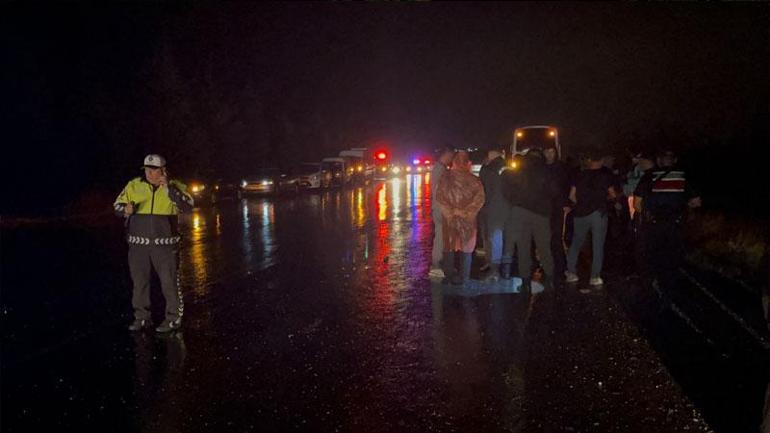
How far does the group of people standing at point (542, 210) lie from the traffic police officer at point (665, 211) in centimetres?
1

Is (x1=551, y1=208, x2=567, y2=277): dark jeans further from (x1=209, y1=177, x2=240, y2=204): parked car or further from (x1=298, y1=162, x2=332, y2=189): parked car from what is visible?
(x1=298, y1=162, x2=332, y2=189): parked car

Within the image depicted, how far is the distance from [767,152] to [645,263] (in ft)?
46.2

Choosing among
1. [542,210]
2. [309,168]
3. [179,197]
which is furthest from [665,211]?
[309,168]

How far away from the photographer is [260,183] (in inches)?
1158

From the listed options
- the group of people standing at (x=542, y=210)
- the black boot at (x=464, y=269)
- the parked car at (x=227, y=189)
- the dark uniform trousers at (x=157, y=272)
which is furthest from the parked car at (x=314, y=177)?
the dark uniform trousers at (x=157, y=272)

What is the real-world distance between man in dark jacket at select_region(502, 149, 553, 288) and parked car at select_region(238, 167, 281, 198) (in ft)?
71.2

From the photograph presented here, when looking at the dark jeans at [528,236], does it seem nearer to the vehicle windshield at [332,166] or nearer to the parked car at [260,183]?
the parked car at [260,183]

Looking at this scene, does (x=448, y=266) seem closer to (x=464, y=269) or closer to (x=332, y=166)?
(x=464, y=269)

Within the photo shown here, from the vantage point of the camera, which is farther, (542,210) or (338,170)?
(338,170)

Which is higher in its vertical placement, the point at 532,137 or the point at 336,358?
the point at 532,137

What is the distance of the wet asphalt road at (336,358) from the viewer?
15.9ft

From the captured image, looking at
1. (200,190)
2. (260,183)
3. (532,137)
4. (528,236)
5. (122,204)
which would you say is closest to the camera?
(122,204)

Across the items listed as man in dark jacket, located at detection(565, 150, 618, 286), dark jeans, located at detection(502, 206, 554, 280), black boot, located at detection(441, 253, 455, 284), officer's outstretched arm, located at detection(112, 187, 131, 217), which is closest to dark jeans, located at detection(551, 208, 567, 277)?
man in dark jacket, located at detection(565, 150, 618, 286)

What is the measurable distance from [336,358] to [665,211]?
440 cm
